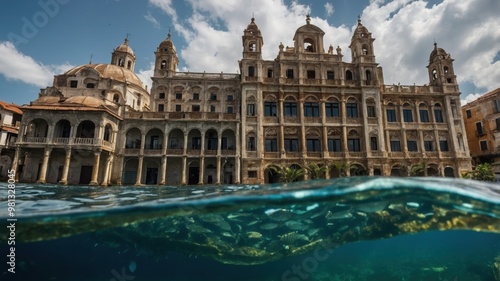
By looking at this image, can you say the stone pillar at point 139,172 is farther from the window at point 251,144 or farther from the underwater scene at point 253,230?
the underwater scene at point 253,230

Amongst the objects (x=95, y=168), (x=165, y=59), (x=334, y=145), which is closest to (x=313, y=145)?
(x=334, y=145)

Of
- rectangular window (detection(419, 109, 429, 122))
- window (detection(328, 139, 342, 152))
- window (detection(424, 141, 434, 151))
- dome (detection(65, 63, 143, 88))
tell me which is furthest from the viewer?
dome (detection(65, 63, 143, 88))

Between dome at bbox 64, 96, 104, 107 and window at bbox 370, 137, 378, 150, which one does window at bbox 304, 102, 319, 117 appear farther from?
dome at bbox 64, 96, 104, 107

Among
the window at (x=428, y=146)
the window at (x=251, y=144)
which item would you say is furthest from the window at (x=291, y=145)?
the window at (x=428, y=146)

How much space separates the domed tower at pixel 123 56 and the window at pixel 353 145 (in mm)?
36647

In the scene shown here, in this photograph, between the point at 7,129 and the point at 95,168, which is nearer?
the point at 95,168

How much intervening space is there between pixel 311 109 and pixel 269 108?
5.07 m

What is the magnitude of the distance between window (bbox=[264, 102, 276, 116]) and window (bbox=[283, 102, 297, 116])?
4.25 ft

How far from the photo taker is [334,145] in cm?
3216

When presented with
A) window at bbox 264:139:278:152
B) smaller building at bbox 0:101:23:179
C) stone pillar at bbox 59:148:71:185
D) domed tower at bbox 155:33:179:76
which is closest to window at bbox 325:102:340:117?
window at bbox 264:139:278:152

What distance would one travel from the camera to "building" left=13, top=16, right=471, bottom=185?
96.1ft

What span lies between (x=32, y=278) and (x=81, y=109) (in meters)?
18.1

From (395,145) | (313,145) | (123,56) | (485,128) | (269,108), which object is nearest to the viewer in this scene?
(313,145)

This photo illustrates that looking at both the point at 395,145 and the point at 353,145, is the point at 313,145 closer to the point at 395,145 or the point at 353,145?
the point at 353,145
